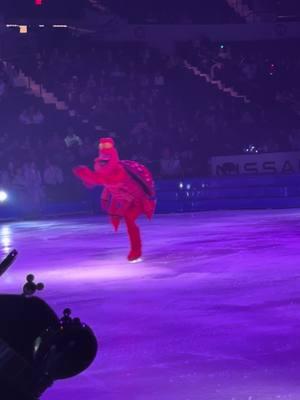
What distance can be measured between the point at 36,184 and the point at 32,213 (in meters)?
0.78

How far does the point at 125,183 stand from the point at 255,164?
13.9m

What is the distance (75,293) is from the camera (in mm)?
9336

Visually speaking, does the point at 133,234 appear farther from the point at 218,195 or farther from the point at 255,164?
the point at 255,164

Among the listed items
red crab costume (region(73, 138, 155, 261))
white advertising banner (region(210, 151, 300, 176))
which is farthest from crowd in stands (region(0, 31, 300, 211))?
red crab costume (region(73, 138, 155, 261))

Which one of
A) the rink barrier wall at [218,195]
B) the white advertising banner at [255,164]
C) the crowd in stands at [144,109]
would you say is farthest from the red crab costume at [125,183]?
the white advertising banner at [255,164]

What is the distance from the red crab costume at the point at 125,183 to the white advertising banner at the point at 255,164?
521 inches

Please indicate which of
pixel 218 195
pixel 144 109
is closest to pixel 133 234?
pixel 218 195

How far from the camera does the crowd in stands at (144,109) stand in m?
24.8

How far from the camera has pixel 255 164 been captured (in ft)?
83.2

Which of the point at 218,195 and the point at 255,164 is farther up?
the point at 255,164

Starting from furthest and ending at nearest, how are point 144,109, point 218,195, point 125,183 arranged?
point 144,109
point 218,195
point 125,183

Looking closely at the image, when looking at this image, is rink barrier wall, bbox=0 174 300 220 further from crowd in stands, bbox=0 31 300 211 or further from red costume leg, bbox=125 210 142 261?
red costume leg, bbox=125 210 142 261

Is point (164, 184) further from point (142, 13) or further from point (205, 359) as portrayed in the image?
point (205, 359)

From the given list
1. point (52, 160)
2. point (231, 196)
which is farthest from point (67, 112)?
point (231, 196)
